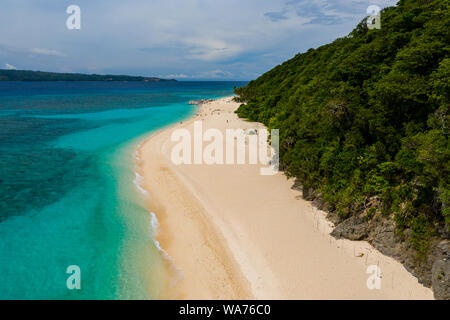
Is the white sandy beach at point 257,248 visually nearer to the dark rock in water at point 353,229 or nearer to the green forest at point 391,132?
the dark rock in water at point 353,229

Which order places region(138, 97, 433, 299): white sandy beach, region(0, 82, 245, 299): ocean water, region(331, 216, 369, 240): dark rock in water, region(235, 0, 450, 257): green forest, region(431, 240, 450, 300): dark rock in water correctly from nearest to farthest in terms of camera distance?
region(431, 240, 450, 300): dark rock in water → region(235, 0, 450, 257): green forest → region(138, 97, 433, 299): white sandy beach → region(0, 82, 245, 299): ocean water → region(331, 216, 369, 240): dark rock in water

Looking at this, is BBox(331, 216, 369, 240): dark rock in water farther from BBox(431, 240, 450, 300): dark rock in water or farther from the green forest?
BBox(431, 240, 450, 300): dark rock in water

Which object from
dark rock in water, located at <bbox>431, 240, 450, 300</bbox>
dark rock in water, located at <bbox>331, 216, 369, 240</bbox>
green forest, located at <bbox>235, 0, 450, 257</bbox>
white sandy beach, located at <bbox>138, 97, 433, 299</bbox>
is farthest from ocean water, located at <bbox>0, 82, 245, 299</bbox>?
dark rock in water, located at <bbox>431, 240, 450, 300</bbox>

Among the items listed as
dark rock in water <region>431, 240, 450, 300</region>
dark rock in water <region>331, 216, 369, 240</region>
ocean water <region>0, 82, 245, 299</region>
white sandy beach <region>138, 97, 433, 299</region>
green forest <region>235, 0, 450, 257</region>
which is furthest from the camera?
dark rock in water <region>331, 216, 369, 240</region>

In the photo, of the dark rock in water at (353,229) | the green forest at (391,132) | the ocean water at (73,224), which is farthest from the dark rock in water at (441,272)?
the ocean water at (73,224)

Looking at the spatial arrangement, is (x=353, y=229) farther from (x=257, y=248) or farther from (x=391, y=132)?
(x=391, y=132)
